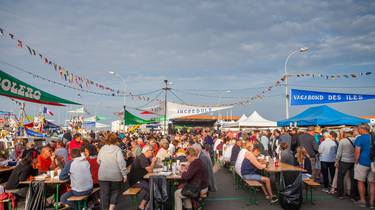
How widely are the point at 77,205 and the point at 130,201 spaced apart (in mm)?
2010

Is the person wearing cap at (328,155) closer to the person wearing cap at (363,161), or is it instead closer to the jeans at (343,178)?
the jeans at (343,178)

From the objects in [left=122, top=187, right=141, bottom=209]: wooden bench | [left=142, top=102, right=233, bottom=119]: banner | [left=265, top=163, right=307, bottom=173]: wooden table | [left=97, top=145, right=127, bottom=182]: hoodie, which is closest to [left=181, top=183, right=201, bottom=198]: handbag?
[left=122, top=187, right=141, bottom=209]: wooden bench

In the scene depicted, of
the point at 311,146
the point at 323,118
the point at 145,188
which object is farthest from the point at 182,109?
the point at 145,188

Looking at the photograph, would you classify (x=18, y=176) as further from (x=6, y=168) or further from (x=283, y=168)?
(x=283, y=168)

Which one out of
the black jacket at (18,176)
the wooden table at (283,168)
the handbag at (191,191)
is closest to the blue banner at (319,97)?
the wooden table at (283,168)

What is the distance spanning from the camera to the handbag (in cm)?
589

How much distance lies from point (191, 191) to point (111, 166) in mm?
1686

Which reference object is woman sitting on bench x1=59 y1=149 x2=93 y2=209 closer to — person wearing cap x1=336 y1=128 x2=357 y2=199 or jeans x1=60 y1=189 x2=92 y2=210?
jeans x1=60 y1=189 x2=92 y2=210

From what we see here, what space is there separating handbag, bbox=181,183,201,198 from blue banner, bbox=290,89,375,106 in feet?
42.3

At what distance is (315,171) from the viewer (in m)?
10.5

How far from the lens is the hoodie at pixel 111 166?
6035 mm

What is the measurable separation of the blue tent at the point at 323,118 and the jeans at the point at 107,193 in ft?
38.6

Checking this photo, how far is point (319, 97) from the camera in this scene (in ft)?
54.9

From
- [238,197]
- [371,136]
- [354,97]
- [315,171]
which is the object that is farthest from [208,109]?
[371,136]
